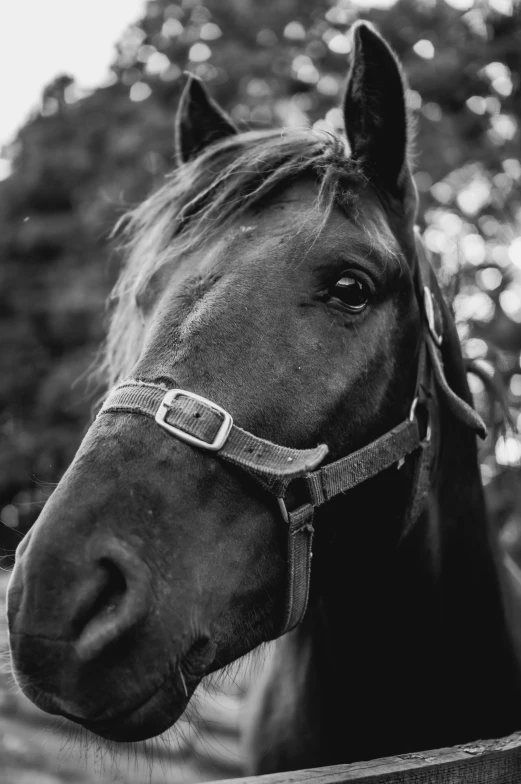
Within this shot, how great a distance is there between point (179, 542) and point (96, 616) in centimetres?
20

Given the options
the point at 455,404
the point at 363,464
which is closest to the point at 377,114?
the point at 455,404

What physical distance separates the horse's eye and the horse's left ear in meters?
0.43

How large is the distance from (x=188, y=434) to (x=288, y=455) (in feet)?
0.75

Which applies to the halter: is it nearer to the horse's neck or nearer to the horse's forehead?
the horse's neck

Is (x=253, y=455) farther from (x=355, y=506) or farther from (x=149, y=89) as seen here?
(x=149, y=89)

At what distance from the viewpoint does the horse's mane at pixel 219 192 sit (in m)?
1.68

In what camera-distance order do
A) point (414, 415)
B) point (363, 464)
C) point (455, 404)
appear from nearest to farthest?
point (363, 464)
point (414, 415)
point (455, 404)

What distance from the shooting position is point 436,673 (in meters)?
1.82

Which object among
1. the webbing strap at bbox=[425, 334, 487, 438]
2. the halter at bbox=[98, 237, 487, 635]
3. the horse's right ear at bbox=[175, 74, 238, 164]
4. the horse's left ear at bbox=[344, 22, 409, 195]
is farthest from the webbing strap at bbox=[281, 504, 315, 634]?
the horse's right ear at bbox=[175, 74, 238, 164]

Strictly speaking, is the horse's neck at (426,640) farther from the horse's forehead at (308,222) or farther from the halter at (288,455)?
the horse's forehead at (308,222)

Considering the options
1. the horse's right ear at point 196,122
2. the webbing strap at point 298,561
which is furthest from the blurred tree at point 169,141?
the webbing strap at point 298,561

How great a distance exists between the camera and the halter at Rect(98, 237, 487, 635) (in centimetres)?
125

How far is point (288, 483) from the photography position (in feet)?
4.37

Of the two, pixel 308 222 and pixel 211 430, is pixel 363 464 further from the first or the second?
pixel 308 222
